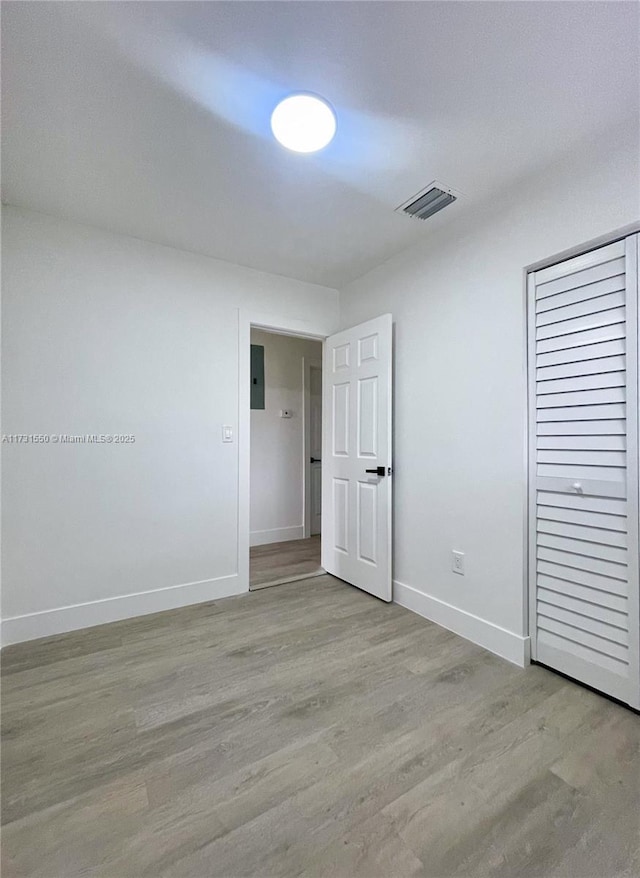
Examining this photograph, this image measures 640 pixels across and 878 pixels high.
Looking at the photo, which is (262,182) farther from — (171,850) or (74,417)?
(171,850)

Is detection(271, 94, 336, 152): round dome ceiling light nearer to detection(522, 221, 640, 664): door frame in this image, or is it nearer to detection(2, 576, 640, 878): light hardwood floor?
detection(522, 221, 640, 664): door frame

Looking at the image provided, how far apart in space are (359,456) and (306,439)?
5.75 feet

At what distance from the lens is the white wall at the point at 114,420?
2.16m

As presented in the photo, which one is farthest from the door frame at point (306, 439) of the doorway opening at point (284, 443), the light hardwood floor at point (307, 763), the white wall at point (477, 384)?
the light hardwood floor at point (307, 763)

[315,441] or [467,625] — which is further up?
[315,441]

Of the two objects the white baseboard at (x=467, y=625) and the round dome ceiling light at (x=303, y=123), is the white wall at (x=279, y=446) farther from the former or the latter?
the round dome ceiling light at (x=303, y=123)

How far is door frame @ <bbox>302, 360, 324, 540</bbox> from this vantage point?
4.58 meters

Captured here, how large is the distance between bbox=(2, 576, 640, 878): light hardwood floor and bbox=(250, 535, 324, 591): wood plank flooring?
1.00m

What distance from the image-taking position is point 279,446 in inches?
176

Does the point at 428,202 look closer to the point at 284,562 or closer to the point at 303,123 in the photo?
the point at 303,123

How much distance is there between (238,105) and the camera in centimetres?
145

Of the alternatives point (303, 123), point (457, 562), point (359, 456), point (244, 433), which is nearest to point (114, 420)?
point (244, 433)
